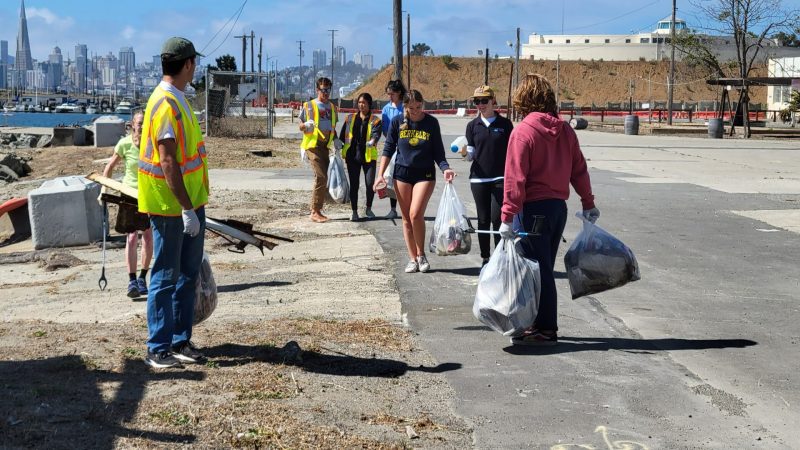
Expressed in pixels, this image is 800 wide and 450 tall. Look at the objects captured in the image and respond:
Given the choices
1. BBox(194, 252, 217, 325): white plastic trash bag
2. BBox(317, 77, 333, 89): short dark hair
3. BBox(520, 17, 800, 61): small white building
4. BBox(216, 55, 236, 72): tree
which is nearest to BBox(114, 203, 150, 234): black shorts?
BBox(194, 252, 217, 325): white plastic trash bag

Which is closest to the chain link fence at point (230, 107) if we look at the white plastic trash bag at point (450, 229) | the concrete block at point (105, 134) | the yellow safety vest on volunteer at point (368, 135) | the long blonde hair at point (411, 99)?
the concrete block at point (105, 134)

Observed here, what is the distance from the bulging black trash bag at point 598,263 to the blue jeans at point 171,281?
2.49m

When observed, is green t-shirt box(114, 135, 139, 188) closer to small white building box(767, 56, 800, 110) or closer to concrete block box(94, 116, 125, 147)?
concrete block box(94, 116, 125, 147)

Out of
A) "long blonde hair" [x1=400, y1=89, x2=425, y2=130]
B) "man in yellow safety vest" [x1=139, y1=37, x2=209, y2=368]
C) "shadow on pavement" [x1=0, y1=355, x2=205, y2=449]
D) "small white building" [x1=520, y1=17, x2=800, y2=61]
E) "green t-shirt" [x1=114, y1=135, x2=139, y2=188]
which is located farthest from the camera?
"small white building" [x1=520, y1=17, x2=800, y2=61]

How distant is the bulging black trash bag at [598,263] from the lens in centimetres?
709

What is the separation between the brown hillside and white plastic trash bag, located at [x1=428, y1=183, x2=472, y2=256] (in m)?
130

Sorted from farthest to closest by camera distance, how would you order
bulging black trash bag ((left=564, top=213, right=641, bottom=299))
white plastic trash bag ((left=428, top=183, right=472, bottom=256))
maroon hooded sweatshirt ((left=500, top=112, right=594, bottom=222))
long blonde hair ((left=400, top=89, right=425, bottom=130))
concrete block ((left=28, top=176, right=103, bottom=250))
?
concrete block ((left=28, top=176, right=103, bottom=250)) → long blonde hair ((left=400, top=89, right=425, bottom=130)) → white plastic trash bag ((left=428, top=183, right=472, bottom=256)) → bulging black trash bag ((left=564, top=213, right=641, bottom=299)) → maroon hooded sweatshirt ((left=500, top=112, right=594, bottom=222))

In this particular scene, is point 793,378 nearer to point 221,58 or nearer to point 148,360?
Answer: point 148,360

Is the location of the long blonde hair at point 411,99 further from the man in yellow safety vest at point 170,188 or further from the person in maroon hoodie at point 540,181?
the man in yellow safety vest at point 170,188

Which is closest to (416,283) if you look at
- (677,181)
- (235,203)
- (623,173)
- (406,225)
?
(406,225)

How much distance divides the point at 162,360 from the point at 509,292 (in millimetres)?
2146

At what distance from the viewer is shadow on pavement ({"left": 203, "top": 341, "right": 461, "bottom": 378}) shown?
6250mm

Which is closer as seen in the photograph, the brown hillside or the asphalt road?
the asphalt road

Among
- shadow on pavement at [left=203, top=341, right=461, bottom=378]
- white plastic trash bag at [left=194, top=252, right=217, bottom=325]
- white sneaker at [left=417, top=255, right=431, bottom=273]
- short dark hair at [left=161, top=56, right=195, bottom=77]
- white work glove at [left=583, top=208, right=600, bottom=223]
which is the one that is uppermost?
short dark hair at [left=161, top=56, right=195, bottom=77]
